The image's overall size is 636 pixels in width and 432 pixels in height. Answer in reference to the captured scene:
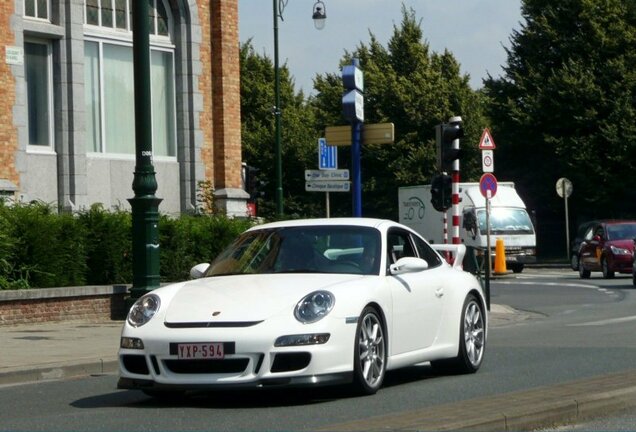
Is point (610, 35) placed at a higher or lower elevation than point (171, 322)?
higher

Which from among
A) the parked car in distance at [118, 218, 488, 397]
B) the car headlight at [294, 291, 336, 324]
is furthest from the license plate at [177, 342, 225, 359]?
the car headlight at [294, 291, 336, 324]

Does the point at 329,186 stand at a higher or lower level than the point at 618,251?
higher

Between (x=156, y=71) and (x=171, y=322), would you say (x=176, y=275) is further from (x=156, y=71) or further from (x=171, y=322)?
(x=171, y=322)

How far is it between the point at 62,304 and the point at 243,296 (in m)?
10.0

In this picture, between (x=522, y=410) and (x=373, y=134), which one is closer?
(x=522, y=410)

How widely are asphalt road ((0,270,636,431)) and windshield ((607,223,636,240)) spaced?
19898mm

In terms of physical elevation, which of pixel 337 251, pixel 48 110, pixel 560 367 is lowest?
pixel 560 367

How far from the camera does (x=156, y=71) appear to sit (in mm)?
27297

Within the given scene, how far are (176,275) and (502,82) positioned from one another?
39449mm

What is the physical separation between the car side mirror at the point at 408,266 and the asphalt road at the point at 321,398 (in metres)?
0.95

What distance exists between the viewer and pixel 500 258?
40906mm

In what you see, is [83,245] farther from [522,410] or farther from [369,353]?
[522,410]

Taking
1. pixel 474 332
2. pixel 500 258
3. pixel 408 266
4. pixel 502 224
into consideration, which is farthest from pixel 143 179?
pixel 502 224

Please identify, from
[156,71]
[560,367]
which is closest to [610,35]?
[156,71]
